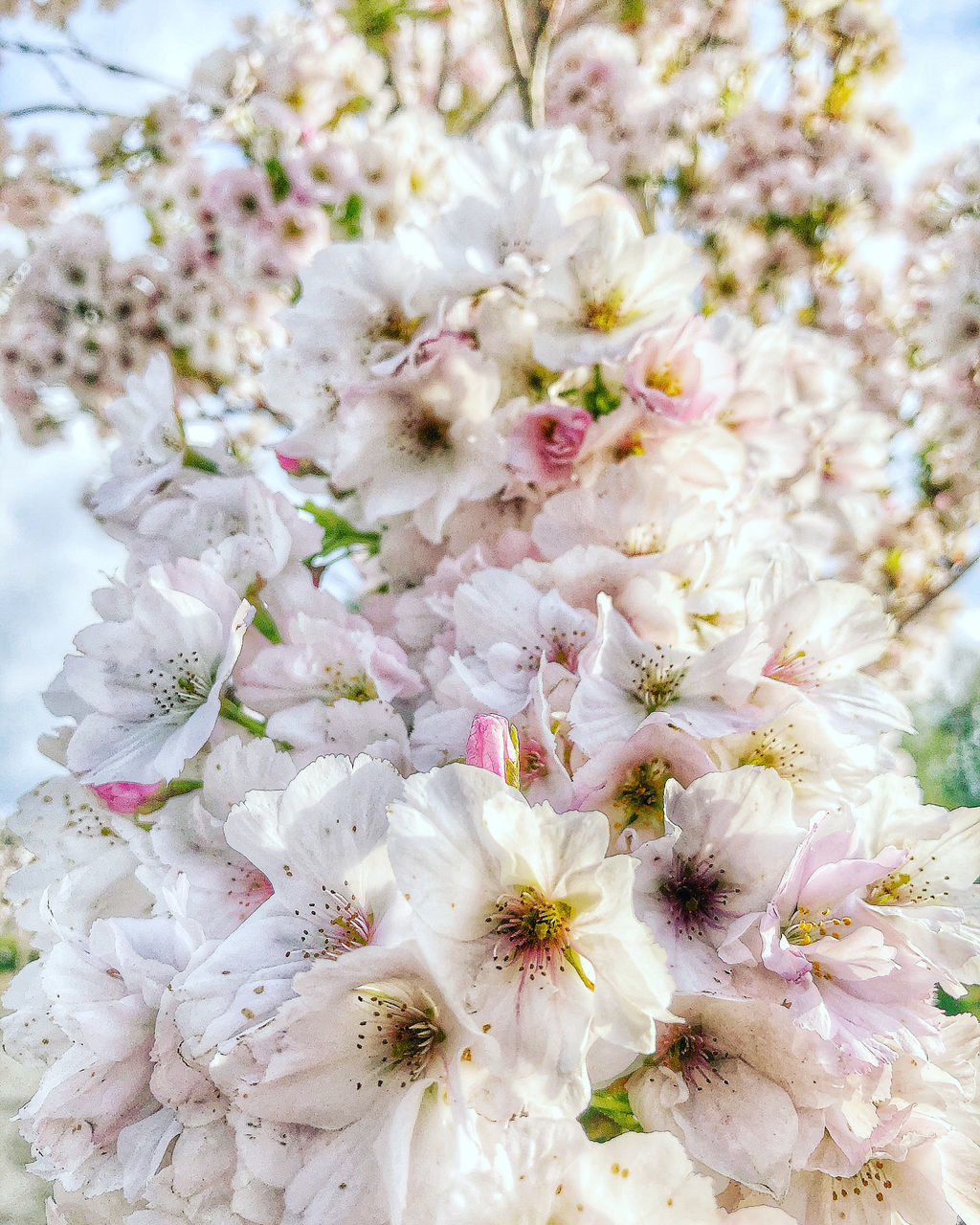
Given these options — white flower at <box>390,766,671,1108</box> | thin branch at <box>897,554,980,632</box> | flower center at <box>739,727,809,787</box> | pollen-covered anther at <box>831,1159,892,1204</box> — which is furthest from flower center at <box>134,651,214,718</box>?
thin branch at <box>897,554,980,632</box>

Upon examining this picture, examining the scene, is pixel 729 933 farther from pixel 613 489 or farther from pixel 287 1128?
pixel 613 489

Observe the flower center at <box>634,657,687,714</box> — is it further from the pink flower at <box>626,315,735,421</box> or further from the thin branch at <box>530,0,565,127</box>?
the thin branch at <box>530,0,565,127</box>

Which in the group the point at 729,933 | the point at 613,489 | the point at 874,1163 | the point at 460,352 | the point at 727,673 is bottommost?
the point at 874,1163

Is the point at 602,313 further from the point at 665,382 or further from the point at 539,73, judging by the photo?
the point at 539,73

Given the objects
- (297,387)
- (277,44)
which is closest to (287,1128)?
(297,387)

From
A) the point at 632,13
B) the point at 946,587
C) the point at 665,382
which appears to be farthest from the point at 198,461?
the point at 632,13

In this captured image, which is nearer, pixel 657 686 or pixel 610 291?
pixel 657 686
